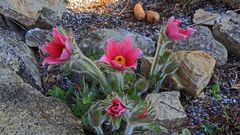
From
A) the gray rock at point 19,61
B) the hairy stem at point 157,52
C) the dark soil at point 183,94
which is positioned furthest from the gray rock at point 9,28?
the hairy stem at point 157,52

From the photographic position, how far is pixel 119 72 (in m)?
1.75

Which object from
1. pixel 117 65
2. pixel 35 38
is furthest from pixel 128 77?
pixel 35 38

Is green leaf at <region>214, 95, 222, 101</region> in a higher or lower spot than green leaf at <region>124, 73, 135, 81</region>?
lower

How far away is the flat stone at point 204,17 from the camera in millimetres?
2574

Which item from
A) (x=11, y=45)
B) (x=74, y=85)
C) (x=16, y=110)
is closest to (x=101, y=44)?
(x=74, y=85)

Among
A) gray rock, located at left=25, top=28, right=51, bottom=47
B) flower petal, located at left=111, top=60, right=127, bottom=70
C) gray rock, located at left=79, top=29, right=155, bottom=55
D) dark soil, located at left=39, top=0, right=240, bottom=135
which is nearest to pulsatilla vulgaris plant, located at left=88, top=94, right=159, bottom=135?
flower petal, located at left=111, top=60, right=127, bottom=70

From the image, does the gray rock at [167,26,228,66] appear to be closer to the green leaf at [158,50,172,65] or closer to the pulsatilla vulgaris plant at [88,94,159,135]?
the green leaf at [158,50,172,65]

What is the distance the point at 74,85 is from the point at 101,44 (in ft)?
0.82

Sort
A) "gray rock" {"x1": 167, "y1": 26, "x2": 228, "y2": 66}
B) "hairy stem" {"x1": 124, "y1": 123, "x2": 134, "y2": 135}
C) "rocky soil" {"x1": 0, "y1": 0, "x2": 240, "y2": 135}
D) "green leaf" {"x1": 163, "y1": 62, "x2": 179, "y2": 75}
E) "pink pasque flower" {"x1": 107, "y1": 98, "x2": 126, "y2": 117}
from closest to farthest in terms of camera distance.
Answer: "pink pasque flower" {"x1": 107, "y1": 98, "x2": 126, "y2": 117} → "hairy stem" {"x1": 124, "y1": 123, "x2": 134, "y2": 135} → "rocky soil" {"x1": 0, "y1": 0, "x2": 240, "y2": 135} → "green leaf" {"x1": 163, "y1": 62, "x2": 179, "y2": 75} → "gray rock" {"x1": 167, "y1": 26, "x2": 228, "y2": 66}

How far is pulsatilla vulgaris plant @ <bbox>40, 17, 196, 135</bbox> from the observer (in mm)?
1667

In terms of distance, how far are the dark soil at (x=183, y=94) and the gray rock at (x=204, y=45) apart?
6cm

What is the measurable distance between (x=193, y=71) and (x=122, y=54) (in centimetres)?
49

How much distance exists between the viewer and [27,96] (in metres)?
1.97

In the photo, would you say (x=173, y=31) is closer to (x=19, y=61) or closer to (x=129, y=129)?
(x=129, y=129)
